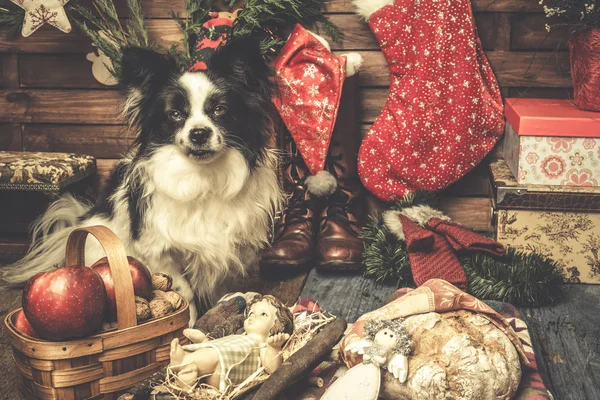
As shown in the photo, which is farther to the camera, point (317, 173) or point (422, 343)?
point (317, 173)

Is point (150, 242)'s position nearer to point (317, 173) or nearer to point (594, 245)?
point (317, 173)

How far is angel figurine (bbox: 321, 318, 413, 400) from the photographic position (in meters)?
1.27

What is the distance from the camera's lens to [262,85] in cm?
188

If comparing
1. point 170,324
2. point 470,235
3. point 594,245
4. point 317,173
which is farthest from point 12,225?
point 594,245

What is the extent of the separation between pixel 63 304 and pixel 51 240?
3.12 ft

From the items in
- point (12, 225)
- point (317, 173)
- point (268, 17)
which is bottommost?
point (12, 225)

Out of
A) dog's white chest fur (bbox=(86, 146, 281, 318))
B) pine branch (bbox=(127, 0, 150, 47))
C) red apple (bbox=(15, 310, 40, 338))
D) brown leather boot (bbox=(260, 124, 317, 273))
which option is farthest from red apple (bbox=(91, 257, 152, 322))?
pine branch (bbox=(127, 0, 150, 47))

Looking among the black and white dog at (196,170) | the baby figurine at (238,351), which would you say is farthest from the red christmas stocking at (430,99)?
the baby figurine at (238,351)

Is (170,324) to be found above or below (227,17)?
below

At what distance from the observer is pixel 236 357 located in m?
1.36

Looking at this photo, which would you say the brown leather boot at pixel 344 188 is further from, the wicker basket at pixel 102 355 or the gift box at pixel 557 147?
the wicker basket at pixel 102 355

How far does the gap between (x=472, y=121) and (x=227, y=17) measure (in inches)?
38.5

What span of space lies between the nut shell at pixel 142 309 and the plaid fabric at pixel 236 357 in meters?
0.17

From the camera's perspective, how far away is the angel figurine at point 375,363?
1270 mm
